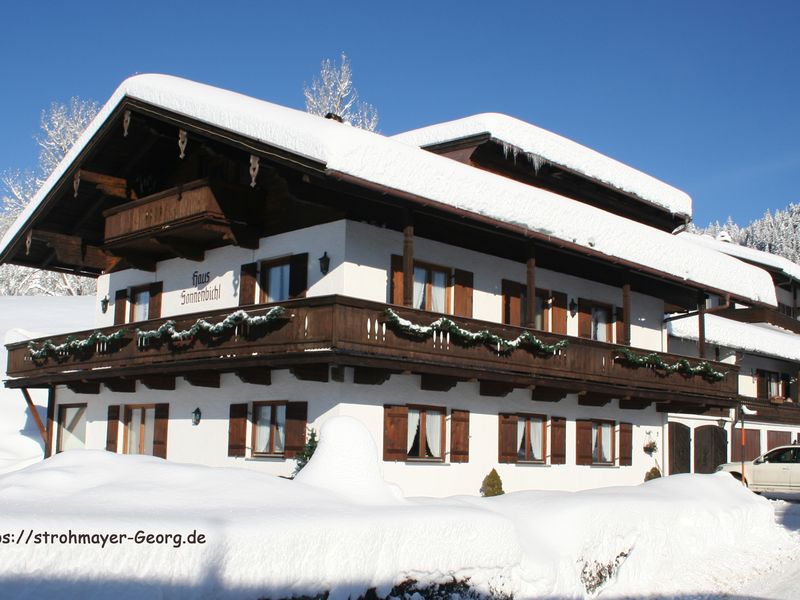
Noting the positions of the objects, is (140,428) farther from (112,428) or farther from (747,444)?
(747,444)

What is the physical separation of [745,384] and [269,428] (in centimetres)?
2421

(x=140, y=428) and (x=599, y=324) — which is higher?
(x=599, y=324)

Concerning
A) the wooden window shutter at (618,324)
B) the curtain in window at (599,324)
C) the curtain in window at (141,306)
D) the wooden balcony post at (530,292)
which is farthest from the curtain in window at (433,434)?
the curtain in window at (141,306)

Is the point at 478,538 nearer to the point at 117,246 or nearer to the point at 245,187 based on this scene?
the point at 245,187

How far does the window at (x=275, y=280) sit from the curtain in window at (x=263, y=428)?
2434 millimetres

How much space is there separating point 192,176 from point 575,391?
1078 cm

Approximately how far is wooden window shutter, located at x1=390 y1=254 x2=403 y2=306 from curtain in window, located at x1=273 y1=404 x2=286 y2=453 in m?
3.26

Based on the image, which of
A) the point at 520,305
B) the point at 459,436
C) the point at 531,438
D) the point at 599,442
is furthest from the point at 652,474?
the point at 459,436

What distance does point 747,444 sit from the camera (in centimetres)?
3556

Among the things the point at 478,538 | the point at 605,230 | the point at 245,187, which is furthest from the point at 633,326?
the point at 478,538

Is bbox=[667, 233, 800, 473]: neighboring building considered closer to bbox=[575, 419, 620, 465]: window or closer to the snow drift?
bbox=[575, 419, 620, 465]: window

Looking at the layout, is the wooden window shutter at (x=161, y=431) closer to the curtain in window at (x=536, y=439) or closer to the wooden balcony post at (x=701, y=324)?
the curtain in window at (x=536, y=439)

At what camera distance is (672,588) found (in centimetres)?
1540

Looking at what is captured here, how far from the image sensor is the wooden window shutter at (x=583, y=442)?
24.3m
